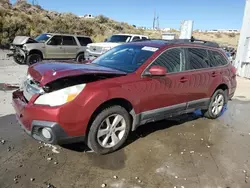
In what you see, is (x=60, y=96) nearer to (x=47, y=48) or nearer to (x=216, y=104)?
(x=216, y=104)

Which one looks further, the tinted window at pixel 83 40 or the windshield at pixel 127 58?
the tinted window at pixel 83 40

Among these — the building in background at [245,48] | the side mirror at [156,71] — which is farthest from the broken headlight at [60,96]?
the building in background at [245,48]

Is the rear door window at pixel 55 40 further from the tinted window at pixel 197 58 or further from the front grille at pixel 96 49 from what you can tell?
the tinted window at pixel 197 58

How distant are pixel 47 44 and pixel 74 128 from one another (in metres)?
11.0

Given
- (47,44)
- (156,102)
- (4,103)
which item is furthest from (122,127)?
(47,44)

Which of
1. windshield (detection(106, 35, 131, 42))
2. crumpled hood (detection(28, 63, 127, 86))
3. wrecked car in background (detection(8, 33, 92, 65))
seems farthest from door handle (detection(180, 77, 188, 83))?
wrecked car in background (detection(8, 33, 92, 65))

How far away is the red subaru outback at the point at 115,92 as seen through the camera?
3.35 meters

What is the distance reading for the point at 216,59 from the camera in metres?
5.74

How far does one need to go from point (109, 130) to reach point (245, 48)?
11.8 metres

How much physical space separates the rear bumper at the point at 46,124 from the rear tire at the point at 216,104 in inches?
132

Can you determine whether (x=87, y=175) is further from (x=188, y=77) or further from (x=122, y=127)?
(x=188, y=77)

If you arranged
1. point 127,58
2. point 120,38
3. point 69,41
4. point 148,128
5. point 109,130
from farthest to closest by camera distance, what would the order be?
point 69,41, point 120,38, point 148,128, point 127,58, point 109,130

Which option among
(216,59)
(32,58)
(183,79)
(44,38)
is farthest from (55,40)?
(183,79)

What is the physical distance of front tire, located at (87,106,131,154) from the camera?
365 centimetres
